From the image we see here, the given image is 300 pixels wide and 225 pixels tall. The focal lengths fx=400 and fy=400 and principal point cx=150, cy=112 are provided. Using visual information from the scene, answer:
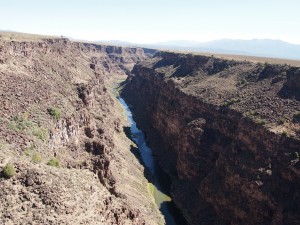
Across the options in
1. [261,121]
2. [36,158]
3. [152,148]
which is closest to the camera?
[36,158]

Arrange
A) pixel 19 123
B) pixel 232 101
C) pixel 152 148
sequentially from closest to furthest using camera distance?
pixel 19 123 < pixel 232 101 < pixel 152 148

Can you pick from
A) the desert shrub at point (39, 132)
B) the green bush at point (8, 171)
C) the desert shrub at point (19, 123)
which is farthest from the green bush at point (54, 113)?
the green bush at point (8, 171)

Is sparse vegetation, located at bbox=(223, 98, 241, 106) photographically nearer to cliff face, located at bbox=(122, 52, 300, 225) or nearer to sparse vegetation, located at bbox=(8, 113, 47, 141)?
cliff face, located at bbox=(122, 52, 300, 225)

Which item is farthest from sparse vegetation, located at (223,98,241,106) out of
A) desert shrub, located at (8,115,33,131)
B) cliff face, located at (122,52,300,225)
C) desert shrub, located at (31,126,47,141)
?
desert shrub, located at (8,115,33,131)

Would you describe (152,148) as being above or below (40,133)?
below

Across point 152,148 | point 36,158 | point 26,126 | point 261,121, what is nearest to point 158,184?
point 152,148

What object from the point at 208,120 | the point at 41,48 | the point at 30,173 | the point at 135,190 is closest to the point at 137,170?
the point at 135,190

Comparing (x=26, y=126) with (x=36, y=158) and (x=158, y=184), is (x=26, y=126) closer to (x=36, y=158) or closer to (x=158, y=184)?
(x=36, y=158)
